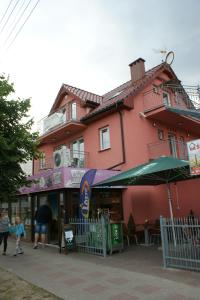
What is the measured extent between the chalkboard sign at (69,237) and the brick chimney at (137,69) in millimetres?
10764

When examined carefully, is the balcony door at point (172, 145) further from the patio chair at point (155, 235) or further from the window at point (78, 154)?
the patio chair at point (155, 235)

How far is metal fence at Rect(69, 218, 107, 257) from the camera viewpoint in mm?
10469

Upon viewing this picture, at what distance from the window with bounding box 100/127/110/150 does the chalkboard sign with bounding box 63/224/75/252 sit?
559cm

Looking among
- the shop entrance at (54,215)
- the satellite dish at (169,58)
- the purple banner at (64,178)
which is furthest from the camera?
the satellite dish at (169,58)

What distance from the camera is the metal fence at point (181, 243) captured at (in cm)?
762

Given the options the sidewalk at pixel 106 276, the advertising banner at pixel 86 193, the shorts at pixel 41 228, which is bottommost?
the sidewalk at pixel 106 276

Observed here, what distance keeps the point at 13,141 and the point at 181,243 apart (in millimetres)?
6425

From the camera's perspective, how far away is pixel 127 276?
297 inches

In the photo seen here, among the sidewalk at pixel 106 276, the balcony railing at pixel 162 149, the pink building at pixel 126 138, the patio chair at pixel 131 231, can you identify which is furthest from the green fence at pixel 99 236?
the balcony railing at pixel 162 149

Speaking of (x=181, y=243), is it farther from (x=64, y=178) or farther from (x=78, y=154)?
(x=78, y=154)

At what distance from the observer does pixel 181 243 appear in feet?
26.4

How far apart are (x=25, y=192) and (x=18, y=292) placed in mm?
9731

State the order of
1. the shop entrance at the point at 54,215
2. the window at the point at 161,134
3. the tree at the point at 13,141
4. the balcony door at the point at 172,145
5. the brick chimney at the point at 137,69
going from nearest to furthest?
the tree at the point at 13,141 < the shop entrance at the point at 54,215 < the window at the point at 161,134 < the balcony door at the point at 172,145 < the brick chimney at the point at 137,69

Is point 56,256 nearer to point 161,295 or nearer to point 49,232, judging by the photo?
point 49,232
